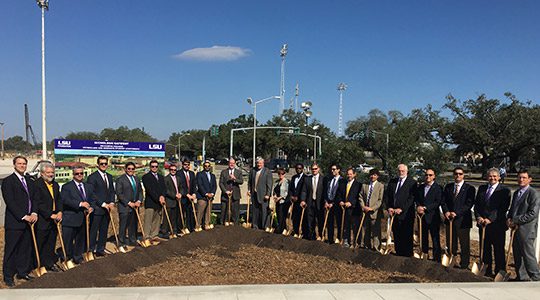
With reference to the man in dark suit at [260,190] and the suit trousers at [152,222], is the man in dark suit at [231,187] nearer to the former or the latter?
the man in dark suit at [260,190]

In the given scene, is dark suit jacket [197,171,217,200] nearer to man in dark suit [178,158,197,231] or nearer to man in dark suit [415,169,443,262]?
man in dark suit [178,158,197,231]

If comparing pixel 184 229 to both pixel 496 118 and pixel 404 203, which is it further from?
pixel 496 118

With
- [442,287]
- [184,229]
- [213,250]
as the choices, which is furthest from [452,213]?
[184,229]

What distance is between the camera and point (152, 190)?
8281 millimetres

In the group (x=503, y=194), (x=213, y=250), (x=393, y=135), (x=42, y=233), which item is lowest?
(x=213, y=250)

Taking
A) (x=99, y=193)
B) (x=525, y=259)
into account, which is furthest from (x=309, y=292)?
(x=99, y=193)

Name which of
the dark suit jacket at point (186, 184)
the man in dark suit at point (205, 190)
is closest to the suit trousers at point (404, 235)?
the man in dark suit at point (205, 190)

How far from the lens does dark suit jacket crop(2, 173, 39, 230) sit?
18.0 feet

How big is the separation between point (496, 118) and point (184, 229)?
34.4 meters

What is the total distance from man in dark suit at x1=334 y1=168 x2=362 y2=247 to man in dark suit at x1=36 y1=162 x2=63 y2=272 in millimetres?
4838

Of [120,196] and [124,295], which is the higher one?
[120,196]

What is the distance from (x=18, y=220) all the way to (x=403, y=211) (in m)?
5.83

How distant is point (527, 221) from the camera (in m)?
5.78

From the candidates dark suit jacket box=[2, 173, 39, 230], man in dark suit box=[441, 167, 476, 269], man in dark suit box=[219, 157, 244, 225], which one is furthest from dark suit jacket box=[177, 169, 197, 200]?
man in dark suit box=[441, 167, 476, 269]
